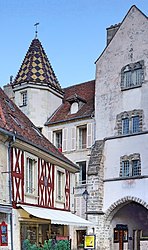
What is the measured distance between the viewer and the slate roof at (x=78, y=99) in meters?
26.4

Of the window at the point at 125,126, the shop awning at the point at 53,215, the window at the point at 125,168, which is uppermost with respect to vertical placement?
the window at the point at 125,126

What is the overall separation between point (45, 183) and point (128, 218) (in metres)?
10.1

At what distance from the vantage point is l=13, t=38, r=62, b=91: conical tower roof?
27.2 metres

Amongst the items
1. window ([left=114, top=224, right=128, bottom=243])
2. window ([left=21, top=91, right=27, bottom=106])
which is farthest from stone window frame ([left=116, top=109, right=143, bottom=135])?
window ([left=21, top=91, right=27, bottom=106])

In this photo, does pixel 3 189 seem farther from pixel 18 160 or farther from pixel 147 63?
pixel 147 63

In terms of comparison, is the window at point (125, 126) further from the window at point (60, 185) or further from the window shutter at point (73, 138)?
the window at point (60, 185)

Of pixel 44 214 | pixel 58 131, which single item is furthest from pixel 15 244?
pixel 58 131

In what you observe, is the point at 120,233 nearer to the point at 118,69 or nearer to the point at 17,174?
the point at 118,69

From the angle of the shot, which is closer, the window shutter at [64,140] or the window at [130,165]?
the window at [130,165]

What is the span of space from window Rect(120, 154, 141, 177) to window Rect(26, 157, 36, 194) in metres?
8.26

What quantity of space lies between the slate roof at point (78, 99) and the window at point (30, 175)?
1038 cm

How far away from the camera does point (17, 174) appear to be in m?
14.2

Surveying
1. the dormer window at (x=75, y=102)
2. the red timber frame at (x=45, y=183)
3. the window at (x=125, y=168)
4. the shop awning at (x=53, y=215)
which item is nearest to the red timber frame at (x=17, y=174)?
the shop awning at (x=53, y=215)

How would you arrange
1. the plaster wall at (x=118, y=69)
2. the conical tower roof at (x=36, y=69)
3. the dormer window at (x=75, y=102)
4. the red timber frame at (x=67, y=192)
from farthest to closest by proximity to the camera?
the conical tower roof at (x=36, y=69) < the dormer window at (x=75, y=102) < the plaster wall at (x=118, y=69) < the red timber frame at (x=67, y=192)
